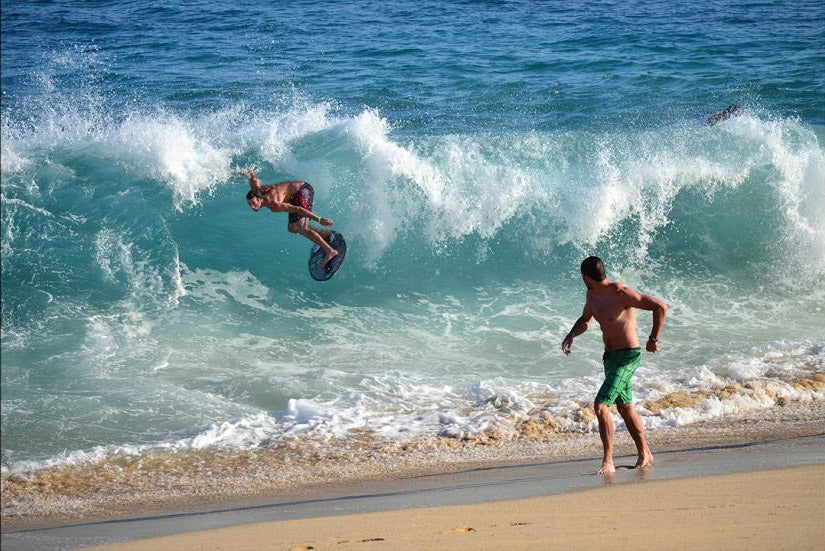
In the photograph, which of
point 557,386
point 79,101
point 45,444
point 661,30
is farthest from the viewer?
→ point 661,30

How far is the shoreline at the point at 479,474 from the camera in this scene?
4.99m

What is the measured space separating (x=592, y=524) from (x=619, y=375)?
2063mm

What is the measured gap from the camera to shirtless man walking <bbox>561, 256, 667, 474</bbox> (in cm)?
605

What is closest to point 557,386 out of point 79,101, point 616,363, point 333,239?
point 616,363

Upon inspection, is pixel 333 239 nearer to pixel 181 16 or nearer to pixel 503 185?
pixel 503 185

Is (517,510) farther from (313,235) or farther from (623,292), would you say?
(313,235)

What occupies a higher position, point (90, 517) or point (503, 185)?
point (503, 185)

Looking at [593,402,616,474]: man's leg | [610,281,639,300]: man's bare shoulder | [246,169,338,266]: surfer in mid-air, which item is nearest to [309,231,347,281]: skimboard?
[246,169,338,266]: surfer in mid-air

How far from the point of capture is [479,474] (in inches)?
247

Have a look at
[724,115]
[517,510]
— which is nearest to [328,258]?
[517,510]

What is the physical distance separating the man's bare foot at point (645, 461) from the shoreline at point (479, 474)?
0.21ft

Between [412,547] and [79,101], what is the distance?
13958 mm

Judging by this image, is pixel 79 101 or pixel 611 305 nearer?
pixel 611 305

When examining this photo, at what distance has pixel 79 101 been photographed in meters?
15.9
